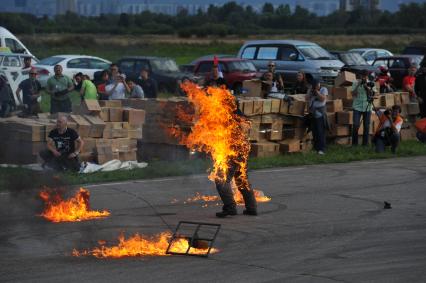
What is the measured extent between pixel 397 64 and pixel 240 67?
31.1 ft

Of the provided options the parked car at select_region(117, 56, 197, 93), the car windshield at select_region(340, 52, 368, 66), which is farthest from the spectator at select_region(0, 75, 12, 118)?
the car windshield at select_region(340, 52, 368, 66)

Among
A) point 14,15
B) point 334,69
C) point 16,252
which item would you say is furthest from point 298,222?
point 14,15

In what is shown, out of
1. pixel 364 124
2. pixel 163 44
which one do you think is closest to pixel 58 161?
pixel 364 124

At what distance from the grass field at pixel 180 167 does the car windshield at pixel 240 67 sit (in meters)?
9.27

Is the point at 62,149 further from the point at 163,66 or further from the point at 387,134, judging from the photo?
the point at 163,66

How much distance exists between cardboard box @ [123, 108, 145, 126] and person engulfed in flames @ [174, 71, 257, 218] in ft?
18.1

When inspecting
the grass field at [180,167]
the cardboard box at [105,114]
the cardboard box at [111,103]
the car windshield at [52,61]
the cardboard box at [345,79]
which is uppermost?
the cardboard box at [345,79]

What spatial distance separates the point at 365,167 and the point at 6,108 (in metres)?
9.34

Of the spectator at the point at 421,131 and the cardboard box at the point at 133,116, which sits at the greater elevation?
the cardboard box at the point at 133,116

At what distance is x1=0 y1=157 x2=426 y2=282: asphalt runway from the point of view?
9117mm

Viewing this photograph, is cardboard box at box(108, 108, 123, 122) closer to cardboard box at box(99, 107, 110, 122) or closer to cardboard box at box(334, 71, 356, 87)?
cardboard box at box(99, 107, 110, 122)

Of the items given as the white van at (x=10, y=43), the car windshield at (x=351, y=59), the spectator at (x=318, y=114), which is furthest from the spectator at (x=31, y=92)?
the car windshield at (x=351, y=59)

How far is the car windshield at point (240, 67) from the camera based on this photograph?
3052 centimetres

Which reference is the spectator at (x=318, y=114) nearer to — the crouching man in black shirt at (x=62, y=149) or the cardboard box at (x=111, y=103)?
the cardboard box at (x=111, y=103)
